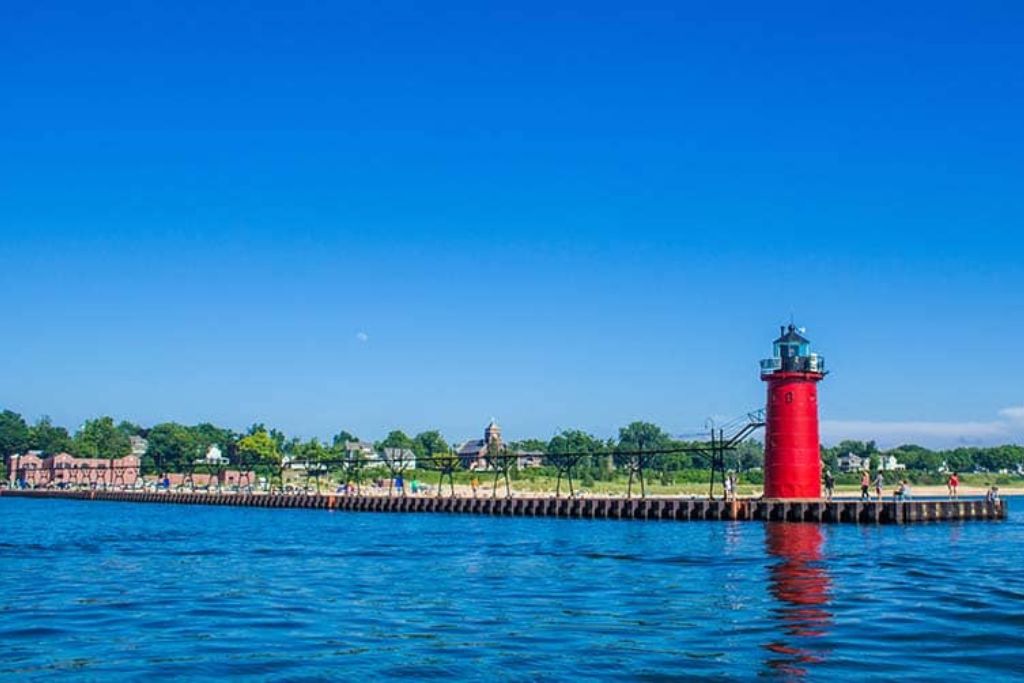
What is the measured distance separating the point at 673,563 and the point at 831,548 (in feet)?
29.2

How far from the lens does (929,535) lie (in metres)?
56.4

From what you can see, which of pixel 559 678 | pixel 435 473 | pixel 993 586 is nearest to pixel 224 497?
pixel 435 473

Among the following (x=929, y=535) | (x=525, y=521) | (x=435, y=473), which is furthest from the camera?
(x=435, y=473)

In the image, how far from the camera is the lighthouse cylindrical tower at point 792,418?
206 ft

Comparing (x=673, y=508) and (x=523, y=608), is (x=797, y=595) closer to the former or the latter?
(x=523, y=608)

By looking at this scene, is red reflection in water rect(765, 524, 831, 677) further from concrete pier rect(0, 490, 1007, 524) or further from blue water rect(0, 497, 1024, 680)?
concrete pier rect(0, 490, 1007, 524)

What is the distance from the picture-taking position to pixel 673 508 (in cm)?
7194

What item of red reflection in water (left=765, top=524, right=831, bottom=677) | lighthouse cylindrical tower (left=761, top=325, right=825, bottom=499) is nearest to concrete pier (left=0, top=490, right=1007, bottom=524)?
lighthouse cylindrical tower (left=761, top=325, right=825, bottom=499)

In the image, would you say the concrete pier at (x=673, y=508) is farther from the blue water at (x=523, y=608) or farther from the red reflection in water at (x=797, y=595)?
the red reflection in water at (x=797, y=595)

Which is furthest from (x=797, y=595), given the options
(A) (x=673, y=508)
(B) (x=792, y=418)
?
(A) (x=673, y=508)

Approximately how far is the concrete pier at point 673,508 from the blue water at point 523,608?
7.55 metres

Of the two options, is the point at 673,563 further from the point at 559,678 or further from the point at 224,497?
the point at 224,497

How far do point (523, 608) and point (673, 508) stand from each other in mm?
43779

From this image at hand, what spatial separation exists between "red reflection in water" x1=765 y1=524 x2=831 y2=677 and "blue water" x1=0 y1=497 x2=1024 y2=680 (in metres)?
0.09
